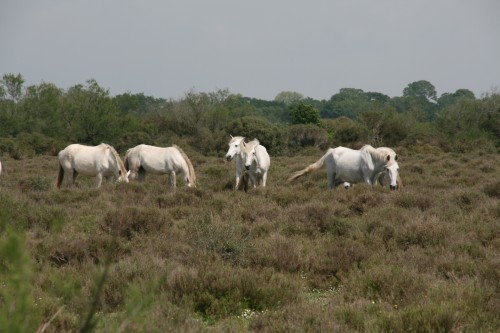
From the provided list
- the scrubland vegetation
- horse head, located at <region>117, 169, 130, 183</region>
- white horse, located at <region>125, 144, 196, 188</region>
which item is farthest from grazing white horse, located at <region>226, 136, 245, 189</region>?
horse head, located at <region>117, 169, 130, 183</region>

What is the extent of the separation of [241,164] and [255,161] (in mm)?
374

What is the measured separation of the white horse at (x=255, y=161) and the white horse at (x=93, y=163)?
11.3 feet

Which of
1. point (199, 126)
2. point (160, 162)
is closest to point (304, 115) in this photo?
point (199, 126)

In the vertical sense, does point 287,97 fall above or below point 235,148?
above

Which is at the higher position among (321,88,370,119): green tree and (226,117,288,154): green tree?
(321,88,370,119): green tree

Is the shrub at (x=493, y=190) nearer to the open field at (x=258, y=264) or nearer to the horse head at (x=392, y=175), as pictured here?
the open field at (x=258, y=264)

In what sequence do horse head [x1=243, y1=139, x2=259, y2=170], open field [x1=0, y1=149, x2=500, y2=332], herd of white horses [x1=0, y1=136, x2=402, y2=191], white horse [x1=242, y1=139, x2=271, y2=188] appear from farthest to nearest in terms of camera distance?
white horse [x1=242, y1=139, x2=271, y2=188] → horse head [x1=243, y1=139, x2=259, y2=170] → herd of white horses [x1=0, y1=136, x2=402, y2=191] → open field [x1=0, y1=149, x2=500, y2=332]

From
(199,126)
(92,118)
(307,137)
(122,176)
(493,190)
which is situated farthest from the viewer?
(199,126)

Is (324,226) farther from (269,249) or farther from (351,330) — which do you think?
(351,330)

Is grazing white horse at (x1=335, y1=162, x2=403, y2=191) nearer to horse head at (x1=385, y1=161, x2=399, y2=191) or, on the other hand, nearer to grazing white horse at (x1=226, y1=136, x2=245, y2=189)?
horse head at (x1=385, y1=161, x2=399, y2=191)

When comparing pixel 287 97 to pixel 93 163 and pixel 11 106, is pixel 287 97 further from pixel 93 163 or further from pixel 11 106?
pixel 93 163

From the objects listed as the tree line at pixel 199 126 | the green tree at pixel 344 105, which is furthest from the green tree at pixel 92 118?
the green tree at pixel 344 105

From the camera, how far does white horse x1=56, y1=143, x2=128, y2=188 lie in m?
15.0

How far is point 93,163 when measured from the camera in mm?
15242
